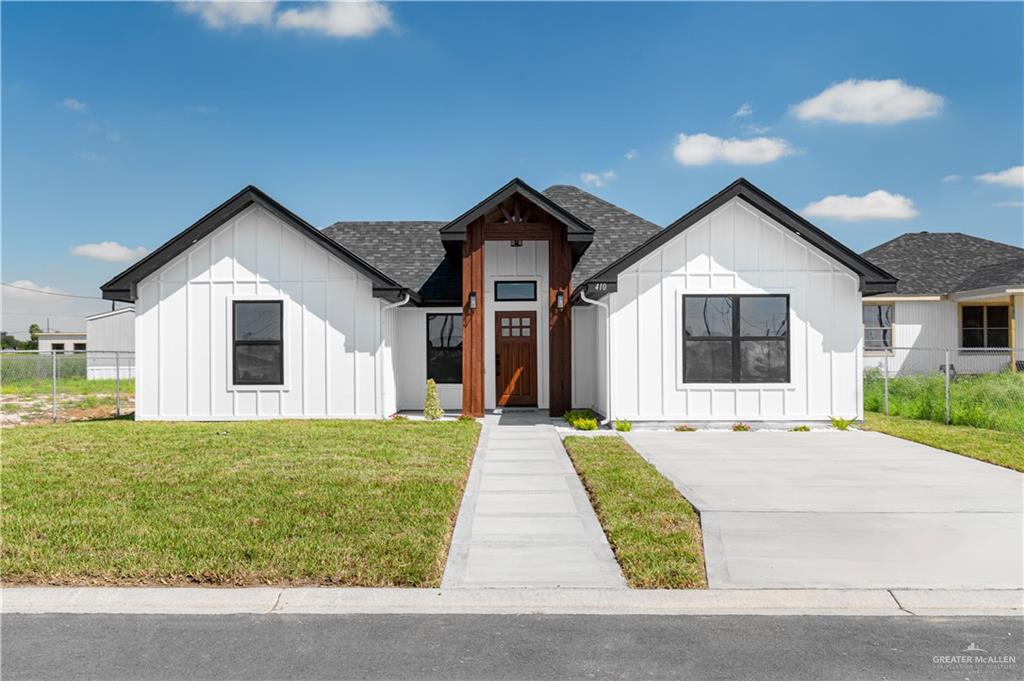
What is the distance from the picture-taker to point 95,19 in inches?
582

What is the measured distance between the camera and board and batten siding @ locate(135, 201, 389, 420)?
14.1 metres

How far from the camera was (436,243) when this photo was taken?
19.1m

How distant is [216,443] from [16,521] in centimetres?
472

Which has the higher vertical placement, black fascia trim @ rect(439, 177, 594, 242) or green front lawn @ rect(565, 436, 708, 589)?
black fascia trim @ rect(439, 177, 594, 242)

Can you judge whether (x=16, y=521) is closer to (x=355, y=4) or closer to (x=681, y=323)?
(x=681, y=323)

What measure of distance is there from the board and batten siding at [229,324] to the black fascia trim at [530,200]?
2684 millimetres

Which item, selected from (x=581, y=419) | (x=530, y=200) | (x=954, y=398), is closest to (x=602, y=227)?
(x=530, y=200)

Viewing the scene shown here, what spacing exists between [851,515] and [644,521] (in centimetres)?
222

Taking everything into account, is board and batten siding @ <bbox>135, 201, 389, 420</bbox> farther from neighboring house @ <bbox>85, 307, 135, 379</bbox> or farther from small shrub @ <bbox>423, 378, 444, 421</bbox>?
neighboring house @ <bbox>85, 307, 135, 379</bbox>

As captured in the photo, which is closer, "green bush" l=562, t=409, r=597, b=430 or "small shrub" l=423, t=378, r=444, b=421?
"green bush" l=562, t=409, r=597, b=430

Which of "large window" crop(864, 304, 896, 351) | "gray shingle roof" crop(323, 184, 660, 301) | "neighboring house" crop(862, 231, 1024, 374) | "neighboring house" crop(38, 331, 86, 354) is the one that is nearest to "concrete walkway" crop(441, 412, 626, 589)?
"gray shingle roof" crop(323, 184, 660, 301)

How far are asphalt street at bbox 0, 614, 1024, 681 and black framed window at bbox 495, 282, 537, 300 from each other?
40.8 ft

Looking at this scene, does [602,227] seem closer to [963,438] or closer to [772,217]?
[772,217]

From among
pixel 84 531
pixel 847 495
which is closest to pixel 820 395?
pixel 847 495
